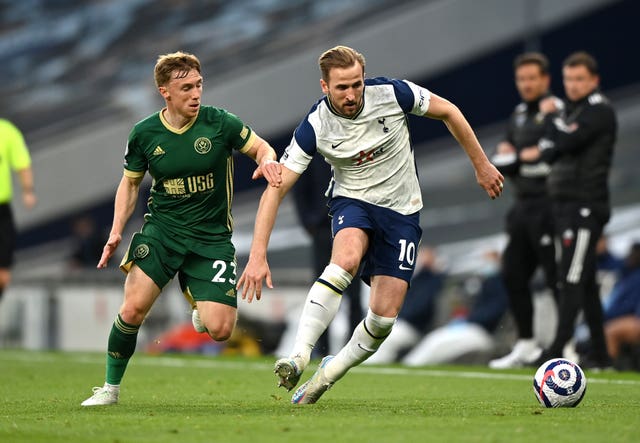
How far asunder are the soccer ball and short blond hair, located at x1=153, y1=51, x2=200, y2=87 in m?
2.57

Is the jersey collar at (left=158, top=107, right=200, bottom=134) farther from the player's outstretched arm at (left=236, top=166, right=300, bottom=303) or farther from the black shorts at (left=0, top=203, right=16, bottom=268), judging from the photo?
the black shorts at (left=0, top=203, right=16, bottom=268)

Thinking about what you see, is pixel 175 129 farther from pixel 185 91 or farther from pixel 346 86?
pixel 346 86

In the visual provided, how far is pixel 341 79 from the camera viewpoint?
6.95 m

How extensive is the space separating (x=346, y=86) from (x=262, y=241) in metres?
0.96

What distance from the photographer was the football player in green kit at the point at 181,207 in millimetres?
7309

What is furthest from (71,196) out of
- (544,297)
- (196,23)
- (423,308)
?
(544,297)

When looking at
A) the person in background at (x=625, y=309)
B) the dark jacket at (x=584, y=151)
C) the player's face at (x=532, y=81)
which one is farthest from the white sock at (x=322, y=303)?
the person in background at (x=625, y=309)

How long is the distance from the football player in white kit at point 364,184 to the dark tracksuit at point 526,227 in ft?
13.6

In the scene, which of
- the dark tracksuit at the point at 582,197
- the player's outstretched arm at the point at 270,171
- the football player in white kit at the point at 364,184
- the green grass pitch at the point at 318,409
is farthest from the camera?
the dark tracksuit at the point at 582,197

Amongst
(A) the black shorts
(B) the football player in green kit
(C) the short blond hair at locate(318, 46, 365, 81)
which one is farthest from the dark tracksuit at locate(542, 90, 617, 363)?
(A) the black shorts

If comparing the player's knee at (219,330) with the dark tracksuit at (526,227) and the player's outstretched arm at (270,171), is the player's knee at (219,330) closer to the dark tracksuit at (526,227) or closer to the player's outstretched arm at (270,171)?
the player's outstretched arm at (270,171)

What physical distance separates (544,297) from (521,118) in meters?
2.06

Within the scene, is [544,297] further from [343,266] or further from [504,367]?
[343,266]

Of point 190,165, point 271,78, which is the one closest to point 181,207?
point 190,165
